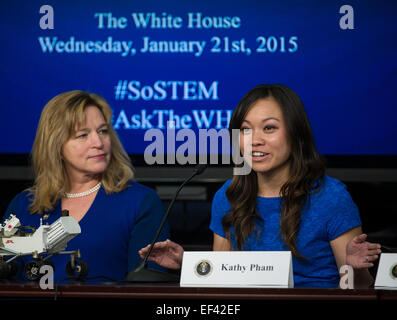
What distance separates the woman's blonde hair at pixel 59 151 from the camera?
2.37 metres

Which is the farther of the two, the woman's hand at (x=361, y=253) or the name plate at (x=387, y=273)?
the woman's hand at (x=361, y=253)

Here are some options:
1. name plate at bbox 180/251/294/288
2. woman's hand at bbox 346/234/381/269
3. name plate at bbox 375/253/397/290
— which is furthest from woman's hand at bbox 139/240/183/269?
name plate at bbox 375/253/397/290

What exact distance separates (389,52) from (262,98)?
5.62ft

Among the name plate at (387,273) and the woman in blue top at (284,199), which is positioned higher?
the woman in blue top at (284,199)

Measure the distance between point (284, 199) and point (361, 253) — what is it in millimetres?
A: 480

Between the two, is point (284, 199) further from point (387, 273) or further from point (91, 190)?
point (91, 190)

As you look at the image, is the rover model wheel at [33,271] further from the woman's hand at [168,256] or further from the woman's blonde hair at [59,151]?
the woman's blonde hair at [59,151]

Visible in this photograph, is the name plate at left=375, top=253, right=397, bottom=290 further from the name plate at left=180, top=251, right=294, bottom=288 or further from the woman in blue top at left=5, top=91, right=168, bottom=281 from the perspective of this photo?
the woman in blue top at left=5, top=91, right=168, bottom=281

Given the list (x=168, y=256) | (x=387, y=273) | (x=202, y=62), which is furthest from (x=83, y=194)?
(x=202, y=62)

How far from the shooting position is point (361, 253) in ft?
5.61

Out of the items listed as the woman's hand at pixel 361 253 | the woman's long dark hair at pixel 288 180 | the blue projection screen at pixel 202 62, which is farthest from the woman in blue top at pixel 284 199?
the blue projection screen at pixel 202 62

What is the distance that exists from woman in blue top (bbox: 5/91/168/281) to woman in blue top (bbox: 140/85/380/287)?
341 millimetres

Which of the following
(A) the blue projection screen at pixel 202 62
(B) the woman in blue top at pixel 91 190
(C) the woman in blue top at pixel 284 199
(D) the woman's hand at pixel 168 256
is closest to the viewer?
(D) the woman's hand at pixel 168 256

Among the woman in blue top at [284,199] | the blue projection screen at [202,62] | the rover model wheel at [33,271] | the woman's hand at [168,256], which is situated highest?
the blue projection screen at [202,62]
